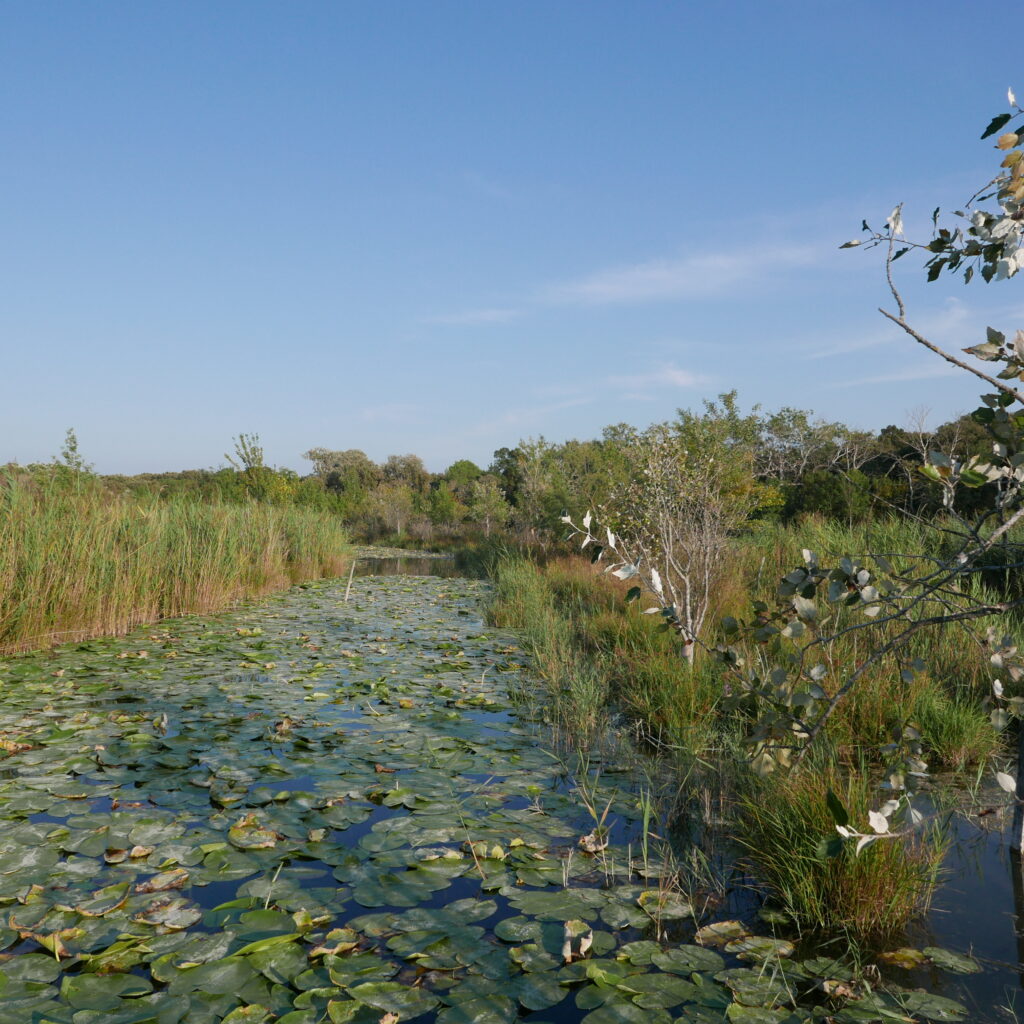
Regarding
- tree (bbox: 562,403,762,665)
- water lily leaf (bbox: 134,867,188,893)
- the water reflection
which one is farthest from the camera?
the water reflection

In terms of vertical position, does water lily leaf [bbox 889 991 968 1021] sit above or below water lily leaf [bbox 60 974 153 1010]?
above

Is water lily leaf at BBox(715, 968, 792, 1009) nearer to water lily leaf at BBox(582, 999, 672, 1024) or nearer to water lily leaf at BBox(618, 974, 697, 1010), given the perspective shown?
water lily leaf at BBox(618, 974, 697, 1010)

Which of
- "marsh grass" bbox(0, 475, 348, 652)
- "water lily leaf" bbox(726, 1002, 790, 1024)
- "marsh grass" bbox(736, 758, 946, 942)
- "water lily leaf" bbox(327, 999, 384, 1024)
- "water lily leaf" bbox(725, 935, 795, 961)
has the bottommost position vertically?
"water lily leaf" bbox(327, 999, 384, 1024)

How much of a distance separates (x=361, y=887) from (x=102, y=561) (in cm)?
603

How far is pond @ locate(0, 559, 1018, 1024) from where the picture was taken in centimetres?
216

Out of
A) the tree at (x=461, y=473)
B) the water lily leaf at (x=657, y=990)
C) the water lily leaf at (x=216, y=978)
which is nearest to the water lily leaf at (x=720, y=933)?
the water lily leaf at (x=657, y=990)

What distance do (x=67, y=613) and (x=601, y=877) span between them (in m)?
6.45

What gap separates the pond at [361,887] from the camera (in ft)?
7.07

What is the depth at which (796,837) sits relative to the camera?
2771 mm

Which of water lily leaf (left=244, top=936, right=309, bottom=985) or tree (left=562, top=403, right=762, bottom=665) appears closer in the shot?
water lily leaf (left=244, top=936, right=309, bottom=985)

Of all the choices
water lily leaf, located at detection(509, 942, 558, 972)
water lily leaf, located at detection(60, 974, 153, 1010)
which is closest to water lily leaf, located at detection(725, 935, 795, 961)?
water lily leaf, located at detection(509, 942, 558, 972)

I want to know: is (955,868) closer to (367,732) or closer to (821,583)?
(821,583)

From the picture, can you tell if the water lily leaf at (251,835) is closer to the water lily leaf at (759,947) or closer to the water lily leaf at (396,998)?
the water lily leaf at (396,998)

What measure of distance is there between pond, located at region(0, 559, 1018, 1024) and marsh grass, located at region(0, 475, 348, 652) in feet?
5.72
